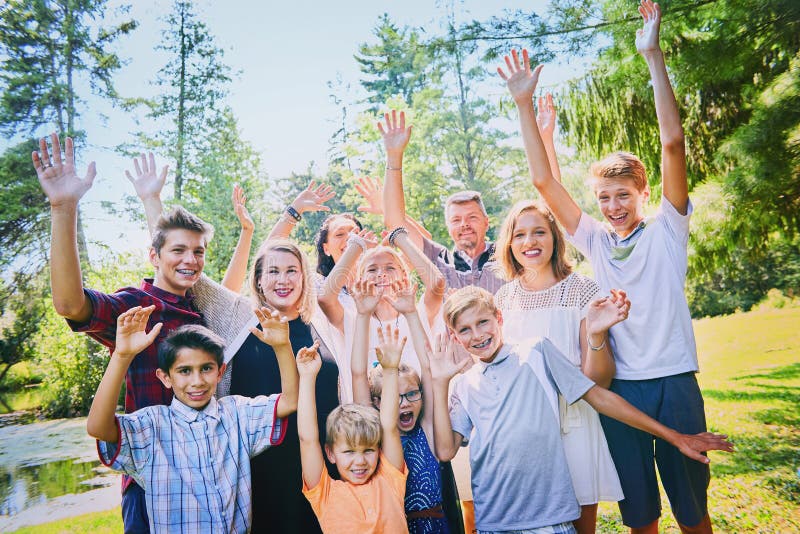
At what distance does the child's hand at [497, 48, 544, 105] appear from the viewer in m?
2.52

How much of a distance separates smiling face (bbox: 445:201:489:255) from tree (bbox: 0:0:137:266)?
8.87m

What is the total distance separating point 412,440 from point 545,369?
663mm

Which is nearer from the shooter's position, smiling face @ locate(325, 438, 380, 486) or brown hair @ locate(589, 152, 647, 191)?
smiling face @ locate(325, 438, 380, 486)

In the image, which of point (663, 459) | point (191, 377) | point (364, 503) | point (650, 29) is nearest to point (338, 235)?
point (191, 377)

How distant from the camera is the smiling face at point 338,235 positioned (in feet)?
11.4

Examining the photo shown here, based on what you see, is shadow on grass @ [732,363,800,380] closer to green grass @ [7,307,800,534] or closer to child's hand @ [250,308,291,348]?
green grass @ [7,307,800,534]

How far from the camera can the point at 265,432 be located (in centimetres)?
210

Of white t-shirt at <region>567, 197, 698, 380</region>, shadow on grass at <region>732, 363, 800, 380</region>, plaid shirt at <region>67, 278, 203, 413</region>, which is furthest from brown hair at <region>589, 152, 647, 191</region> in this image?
shadow on grass at <region>732, 363, 800, 380</region>

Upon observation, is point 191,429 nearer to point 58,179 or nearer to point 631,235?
point 58,179

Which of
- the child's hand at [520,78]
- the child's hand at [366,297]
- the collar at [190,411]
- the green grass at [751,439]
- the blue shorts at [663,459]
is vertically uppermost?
the child's hand at [520,78]

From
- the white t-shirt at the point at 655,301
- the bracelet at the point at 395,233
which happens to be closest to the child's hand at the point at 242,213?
the bracelet at the point at 395,233

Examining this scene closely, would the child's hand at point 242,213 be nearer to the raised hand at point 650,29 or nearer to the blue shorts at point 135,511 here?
the blue shorts at point 135,511

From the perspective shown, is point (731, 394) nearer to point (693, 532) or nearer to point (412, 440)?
point (693, 532)

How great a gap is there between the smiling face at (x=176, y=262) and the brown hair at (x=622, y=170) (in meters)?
1.93
